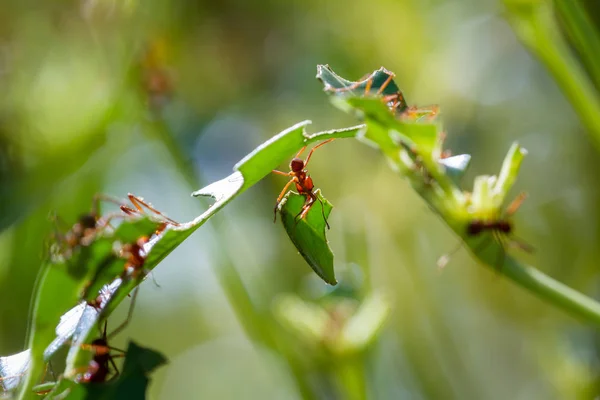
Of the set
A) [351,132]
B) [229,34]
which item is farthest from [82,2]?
[351,132]

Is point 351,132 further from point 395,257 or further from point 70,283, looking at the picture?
point 395,257

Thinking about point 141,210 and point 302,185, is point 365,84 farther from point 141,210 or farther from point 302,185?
point 141,210

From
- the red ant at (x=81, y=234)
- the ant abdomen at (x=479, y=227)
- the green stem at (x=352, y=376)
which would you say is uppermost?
the red ant at (x=81, y=234)

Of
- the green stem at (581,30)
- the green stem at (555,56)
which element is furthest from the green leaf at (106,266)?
the green stem at (555,56)

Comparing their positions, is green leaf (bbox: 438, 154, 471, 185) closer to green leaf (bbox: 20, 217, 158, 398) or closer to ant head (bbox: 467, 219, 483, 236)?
ant head (bbox: 467, 219, 483, 236)

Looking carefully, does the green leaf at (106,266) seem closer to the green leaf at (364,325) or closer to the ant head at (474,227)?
the ant head at (474,227)

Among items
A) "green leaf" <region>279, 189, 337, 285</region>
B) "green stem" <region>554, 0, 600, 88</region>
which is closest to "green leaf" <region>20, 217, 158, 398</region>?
"green leaf" <region>279, 189, 337, 285</region>
